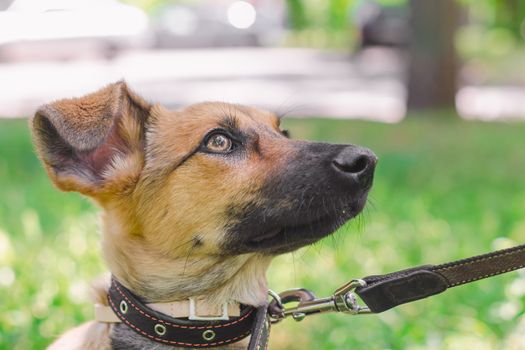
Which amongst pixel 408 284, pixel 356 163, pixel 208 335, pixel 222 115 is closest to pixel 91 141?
pixel 222 115

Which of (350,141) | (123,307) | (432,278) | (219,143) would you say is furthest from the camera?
(350,141)

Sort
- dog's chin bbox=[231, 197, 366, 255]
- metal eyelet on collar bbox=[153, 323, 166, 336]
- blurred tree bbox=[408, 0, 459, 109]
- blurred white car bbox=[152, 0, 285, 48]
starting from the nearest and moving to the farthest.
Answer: metal eyelet on collar bbox=[153, 323, 166, 336] → dog's chin bbox=[231, 197, 366, 255] → blurred tree bbox=[408, 0, 459, 109] → blurred white car bbox=[152, 0, 285, 48]

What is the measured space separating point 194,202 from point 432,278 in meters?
0.95

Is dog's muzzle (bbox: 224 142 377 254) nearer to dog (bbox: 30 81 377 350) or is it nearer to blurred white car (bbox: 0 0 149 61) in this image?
dog (bbox: 30 81 377 350)

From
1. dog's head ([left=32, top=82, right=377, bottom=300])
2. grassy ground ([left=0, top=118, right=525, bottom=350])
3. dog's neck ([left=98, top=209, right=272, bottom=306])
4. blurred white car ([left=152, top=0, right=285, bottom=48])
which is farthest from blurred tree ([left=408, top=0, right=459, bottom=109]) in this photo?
blurred white car ([left=152, top=0, right=285, bottom=48])

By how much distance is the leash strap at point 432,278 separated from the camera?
3.17 m

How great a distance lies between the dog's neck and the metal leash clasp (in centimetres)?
7

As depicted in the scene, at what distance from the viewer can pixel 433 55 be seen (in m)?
14.6

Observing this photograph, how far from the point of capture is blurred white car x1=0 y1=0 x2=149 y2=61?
78.6 feet

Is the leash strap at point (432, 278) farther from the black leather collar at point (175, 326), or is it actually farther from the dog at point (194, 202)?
the black leather collar at point (175, 326)

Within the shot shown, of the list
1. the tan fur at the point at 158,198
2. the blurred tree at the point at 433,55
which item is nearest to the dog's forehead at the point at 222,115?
the tan fur at the point at 158,198

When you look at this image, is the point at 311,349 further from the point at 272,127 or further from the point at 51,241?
the point at 51,241

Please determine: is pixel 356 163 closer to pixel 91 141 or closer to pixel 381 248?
pixel 91 141

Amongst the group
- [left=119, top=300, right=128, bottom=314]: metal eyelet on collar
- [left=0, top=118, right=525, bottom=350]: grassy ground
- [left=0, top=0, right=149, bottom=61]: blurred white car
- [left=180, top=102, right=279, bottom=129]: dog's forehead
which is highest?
[left=180, top=102, right=279, bottom=129]: dog's forehead
